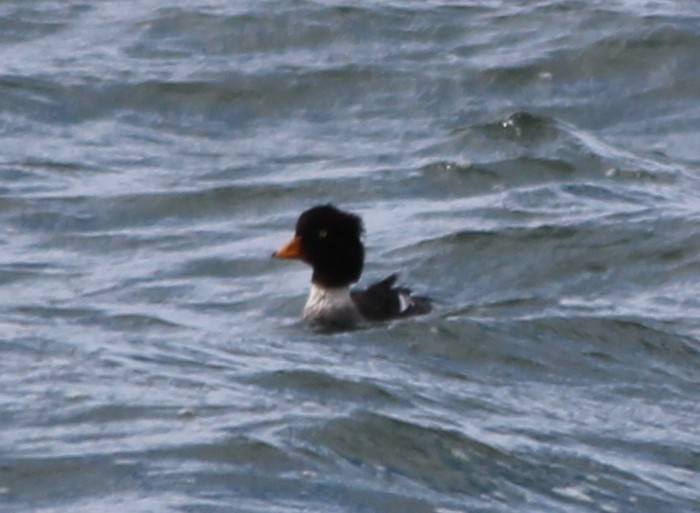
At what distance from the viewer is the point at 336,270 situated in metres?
13.5

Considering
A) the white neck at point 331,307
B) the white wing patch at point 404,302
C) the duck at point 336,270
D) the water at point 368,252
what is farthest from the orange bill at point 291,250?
the white wing patch at point 404,302

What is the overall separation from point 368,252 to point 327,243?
1705mm

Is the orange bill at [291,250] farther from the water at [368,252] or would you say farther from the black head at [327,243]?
the water at [368,252]

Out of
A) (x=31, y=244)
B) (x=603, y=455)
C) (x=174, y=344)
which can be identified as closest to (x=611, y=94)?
(x=31, y=244)

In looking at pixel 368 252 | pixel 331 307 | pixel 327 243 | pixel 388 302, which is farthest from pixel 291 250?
pixel 368 252

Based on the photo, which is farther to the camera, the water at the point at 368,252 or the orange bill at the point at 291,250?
the orange bill at the point at 291,250

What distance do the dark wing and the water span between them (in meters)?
0.18

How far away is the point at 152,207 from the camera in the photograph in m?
15.9

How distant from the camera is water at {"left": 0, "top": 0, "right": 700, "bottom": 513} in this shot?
366 inches

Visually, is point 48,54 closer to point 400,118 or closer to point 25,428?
point 400,118

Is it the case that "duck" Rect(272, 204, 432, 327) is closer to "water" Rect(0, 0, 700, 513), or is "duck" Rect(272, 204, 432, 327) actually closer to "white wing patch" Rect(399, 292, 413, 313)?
"white wing patch" Rect(399, 292, 413, 313)

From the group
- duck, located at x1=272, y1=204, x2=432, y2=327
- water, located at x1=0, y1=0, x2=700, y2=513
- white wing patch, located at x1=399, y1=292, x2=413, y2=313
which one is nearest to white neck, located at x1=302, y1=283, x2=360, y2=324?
duck, located at x1=272, y1=204, x2=432, y2=327

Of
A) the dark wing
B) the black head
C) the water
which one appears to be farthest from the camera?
the black head

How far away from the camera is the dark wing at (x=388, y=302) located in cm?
1281
